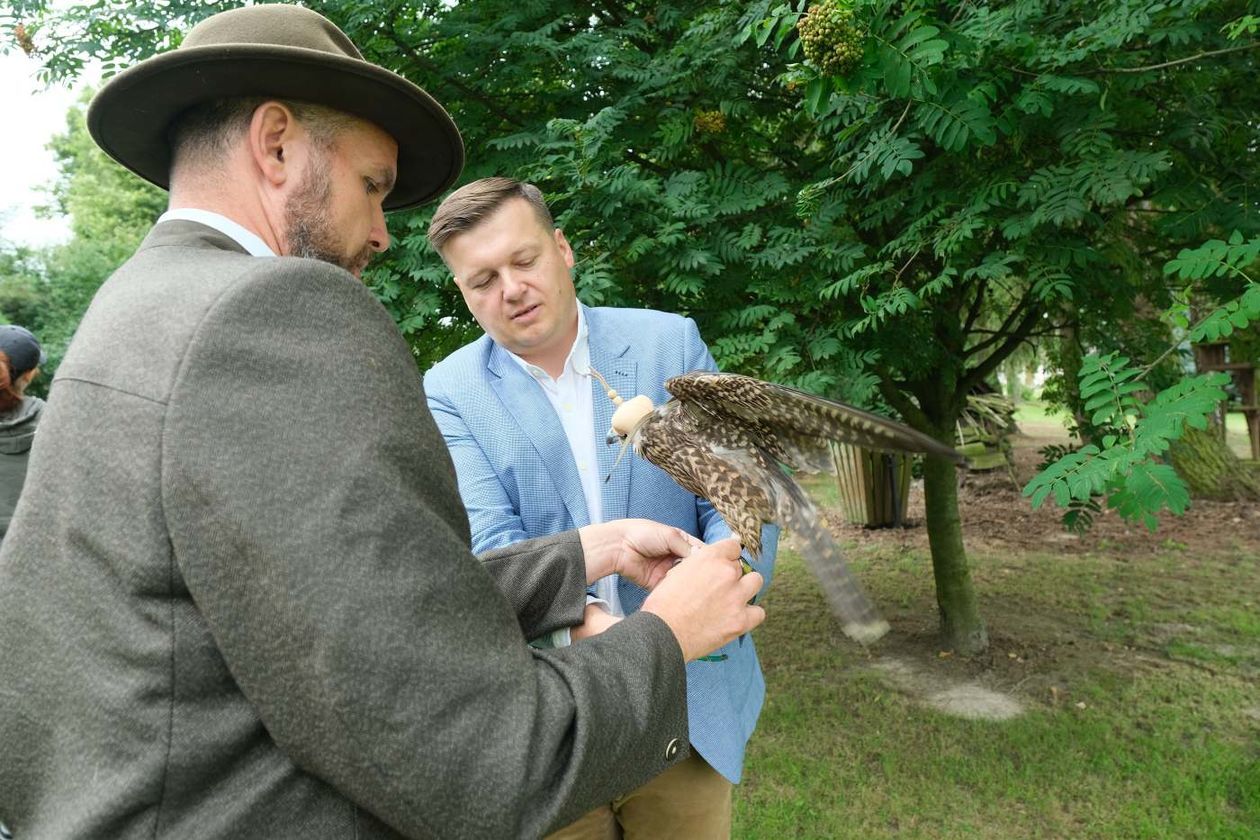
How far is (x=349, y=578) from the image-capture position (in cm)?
92

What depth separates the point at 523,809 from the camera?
3.31 ft

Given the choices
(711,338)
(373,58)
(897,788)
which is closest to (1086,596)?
(897,788)

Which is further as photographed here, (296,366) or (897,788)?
(897,788)

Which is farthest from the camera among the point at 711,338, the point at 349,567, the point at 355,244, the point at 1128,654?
the point at 1128,654

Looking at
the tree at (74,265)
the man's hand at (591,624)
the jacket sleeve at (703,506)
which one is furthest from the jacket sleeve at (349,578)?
the tree at (74,265)

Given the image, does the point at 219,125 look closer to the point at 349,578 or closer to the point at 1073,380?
the point at 349,578

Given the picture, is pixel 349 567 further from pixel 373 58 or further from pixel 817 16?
pixel 373 58

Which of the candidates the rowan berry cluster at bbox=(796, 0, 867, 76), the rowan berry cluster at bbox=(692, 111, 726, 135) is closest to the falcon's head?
the rowan berry cluster at bbox=(796, 0, 867, 76)

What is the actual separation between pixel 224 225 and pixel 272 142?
18 centimetres

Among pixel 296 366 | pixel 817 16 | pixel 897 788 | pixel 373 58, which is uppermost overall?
pixel 373 58

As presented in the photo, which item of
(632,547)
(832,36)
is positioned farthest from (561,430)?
(832,36)

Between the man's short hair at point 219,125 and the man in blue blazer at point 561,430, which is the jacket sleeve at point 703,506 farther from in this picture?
the man's short hair at point 219,125

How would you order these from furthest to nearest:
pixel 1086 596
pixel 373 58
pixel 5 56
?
pixel 1086 596 < pixel 5 56 < pixel 373 58

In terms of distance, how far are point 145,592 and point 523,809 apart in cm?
53
